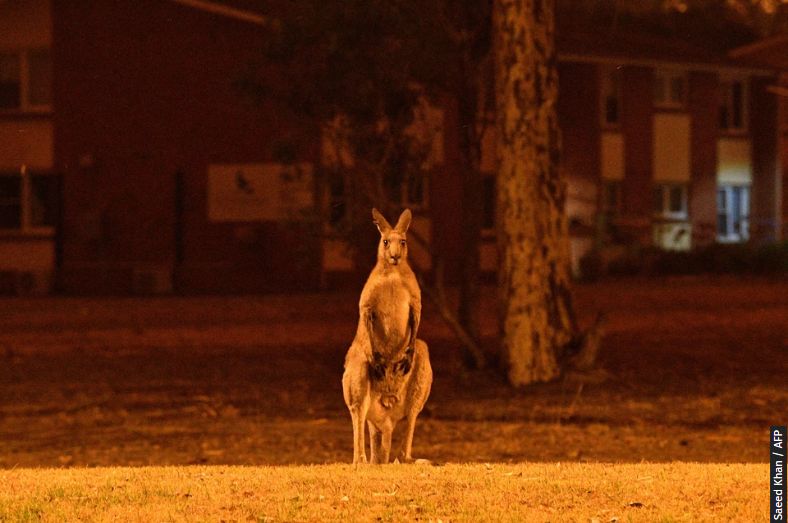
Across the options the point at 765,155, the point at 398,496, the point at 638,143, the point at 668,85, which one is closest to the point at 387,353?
the point at 398,496

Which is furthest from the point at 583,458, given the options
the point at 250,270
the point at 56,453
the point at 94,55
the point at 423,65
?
the point at 94,55

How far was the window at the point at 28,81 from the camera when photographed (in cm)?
3422

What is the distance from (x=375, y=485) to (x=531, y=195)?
8826 millimetres

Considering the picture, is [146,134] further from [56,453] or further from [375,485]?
[375,485]

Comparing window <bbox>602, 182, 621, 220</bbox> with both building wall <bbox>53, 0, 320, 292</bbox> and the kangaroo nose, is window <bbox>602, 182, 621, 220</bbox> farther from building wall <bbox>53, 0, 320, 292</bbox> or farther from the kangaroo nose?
the kangaroo nose

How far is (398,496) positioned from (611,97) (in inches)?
1332

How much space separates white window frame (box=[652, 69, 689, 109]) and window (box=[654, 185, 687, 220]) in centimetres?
254

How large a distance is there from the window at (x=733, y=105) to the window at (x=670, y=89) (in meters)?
1.82

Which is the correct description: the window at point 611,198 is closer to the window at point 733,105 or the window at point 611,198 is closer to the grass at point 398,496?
the window at point 733,105

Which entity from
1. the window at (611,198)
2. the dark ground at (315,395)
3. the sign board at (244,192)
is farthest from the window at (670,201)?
the dark ground at (315,395)

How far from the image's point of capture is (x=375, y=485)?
797 centimetres

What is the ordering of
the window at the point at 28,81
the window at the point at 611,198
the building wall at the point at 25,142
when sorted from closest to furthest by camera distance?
1. the building wall at the point at 25,142
2. the window at the point at 28,81
3. the window at the point at 611,198

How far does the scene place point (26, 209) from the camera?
34.2 meters

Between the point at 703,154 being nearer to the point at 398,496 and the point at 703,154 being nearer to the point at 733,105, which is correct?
the point at 733,105
